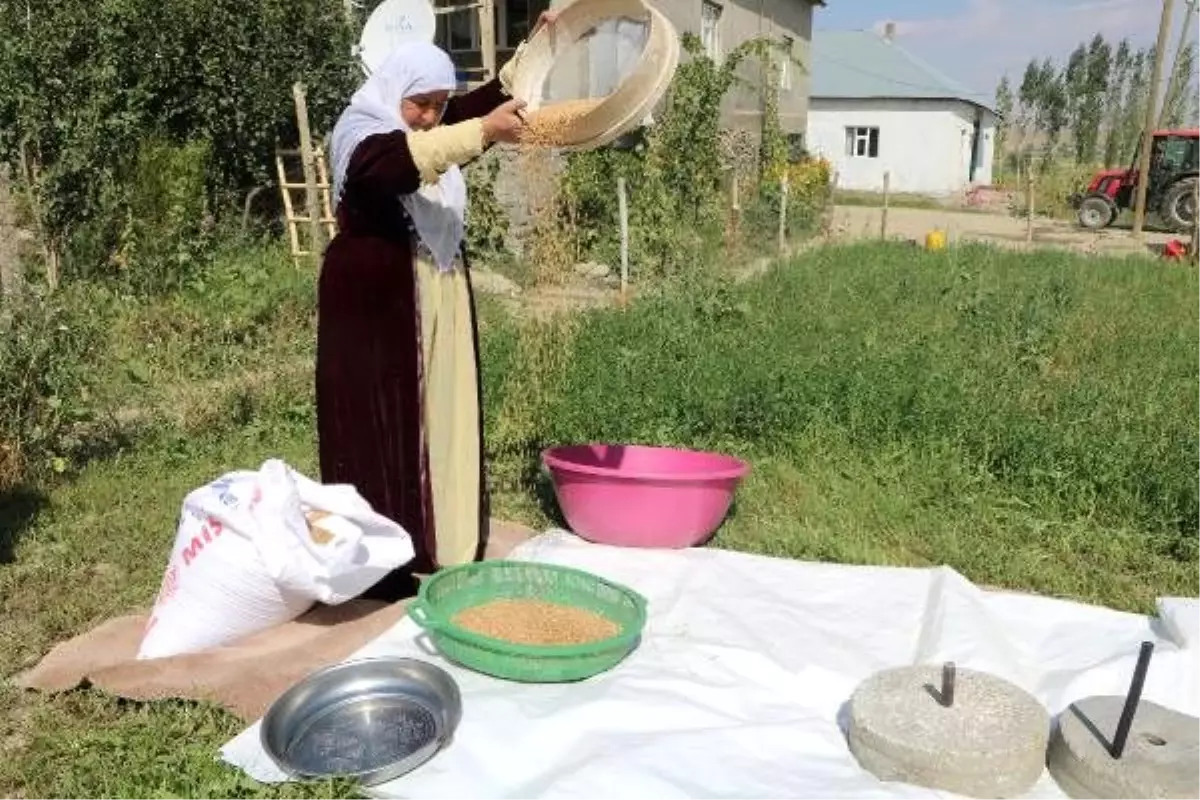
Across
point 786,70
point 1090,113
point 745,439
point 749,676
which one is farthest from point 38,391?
point 1090,113

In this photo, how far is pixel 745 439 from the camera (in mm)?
4156

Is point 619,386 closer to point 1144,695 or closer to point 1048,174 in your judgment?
point 1144,695

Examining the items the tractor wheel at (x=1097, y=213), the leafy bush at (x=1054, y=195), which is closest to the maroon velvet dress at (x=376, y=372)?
the tractor wheel at (x=1097, y=213)

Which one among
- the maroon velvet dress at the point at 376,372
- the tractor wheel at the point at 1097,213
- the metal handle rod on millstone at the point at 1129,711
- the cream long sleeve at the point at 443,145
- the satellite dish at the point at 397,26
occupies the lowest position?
the tractor wheel at the point at 1097,213

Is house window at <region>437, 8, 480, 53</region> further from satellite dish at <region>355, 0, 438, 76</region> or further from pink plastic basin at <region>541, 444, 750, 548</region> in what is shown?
pink plastic basin at <region>541, 444, 750, 548</region>

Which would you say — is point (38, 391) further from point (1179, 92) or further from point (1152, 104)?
point (1179, 92)

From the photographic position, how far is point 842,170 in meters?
25.8

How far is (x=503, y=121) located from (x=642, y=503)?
1.30 m

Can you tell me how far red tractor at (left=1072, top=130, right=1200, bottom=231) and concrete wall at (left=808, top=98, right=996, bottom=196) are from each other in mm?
7809

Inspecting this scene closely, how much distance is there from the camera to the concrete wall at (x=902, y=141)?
81.9 feet

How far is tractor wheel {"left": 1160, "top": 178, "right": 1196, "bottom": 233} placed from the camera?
15.5 m

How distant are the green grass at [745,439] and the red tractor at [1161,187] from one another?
11.0 m

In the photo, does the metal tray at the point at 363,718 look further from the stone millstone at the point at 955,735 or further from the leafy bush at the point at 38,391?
the leafy bush at the point at 38,391

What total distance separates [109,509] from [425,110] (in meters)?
1.96
